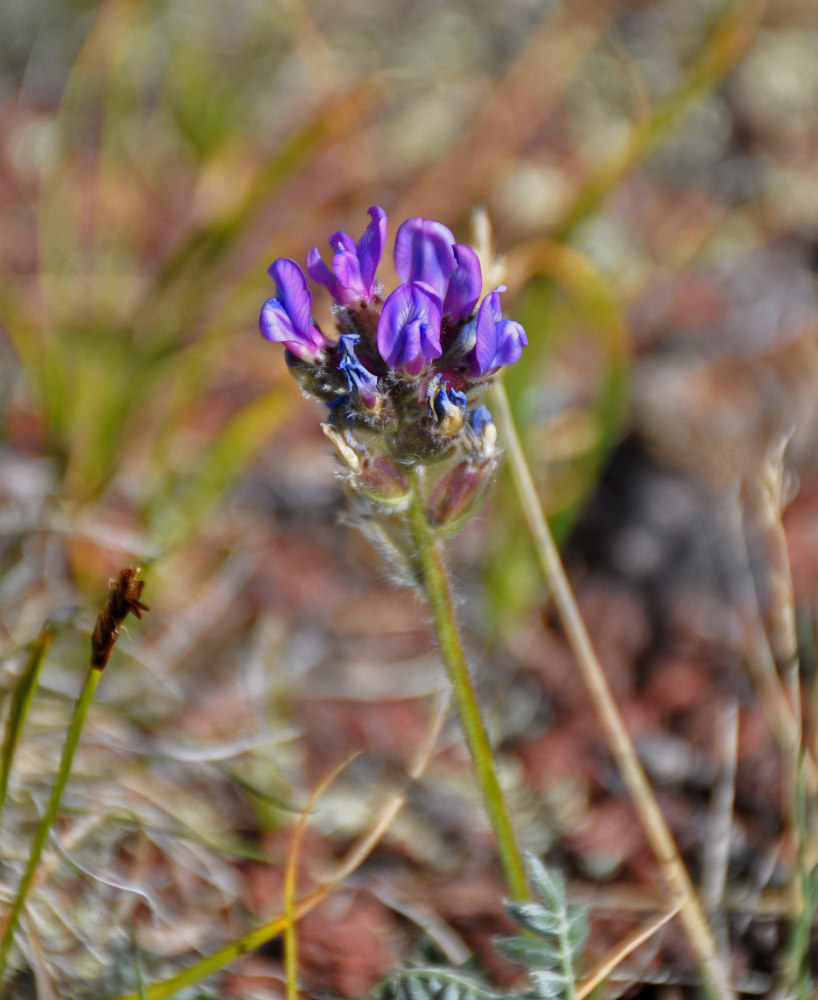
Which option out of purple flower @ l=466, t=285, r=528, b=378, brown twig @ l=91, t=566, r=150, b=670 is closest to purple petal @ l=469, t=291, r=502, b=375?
purple flower @ l=466, t=285, r=528, b=378

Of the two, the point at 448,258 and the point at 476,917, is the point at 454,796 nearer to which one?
the point at 476,917

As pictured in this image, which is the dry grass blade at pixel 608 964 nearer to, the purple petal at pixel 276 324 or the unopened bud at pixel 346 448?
the unopened bud at pixel 346 448

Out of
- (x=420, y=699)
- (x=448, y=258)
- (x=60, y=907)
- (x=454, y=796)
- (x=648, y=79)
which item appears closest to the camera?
(x=448, y=258)

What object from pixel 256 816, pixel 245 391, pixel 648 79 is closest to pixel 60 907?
pixel 256 816

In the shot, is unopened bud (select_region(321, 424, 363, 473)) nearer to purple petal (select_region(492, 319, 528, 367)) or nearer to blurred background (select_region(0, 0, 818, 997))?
purple petal (select_region(492, 319, 528, 367))

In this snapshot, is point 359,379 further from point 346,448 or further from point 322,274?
point 322,274

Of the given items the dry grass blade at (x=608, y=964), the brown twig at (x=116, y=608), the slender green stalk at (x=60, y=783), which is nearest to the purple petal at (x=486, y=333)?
the brown twig at (x=116, y=608)
